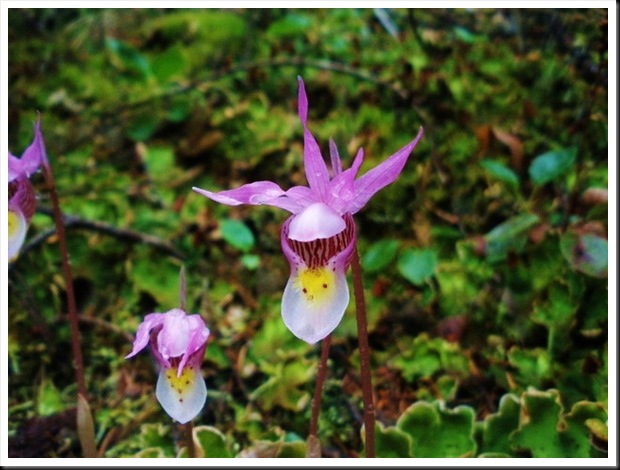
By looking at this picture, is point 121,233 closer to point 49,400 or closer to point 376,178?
point 49,400

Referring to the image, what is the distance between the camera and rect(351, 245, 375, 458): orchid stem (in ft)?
2.76

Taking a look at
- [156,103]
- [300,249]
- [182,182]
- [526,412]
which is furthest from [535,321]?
[156,103]

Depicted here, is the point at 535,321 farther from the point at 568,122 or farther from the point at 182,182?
the point at 182,182

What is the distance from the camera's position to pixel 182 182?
6.45ft

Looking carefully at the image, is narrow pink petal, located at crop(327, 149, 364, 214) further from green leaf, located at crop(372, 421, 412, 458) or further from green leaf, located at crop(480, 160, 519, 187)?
green leaf, located at crop(480, 160, 519, 187)

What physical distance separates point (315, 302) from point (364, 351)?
0.11 metres

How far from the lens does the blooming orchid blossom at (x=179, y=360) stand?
2.95 ft

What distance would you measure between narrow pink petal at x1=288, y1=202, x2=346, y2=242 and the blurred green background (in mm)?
447

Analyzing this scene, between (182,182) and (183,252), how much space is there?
316 millimetres

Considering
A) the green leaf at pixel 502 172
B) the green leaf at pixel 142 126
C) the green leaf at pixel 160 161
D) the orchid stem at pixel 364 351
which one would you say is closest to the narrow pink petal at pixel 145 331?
the orchid stem at pixel 364 351

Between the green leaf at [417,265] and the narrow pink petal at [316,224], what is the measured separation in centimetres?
73

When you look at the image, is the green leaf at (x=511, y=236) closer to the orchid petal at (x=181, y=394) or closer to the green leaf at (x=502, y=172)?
the green leaf at (x=502, y=172)

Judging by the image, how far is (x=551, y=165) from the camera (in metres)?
1.53

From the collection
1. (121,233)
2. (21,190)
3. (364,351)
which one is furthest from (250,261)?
(364,351)
